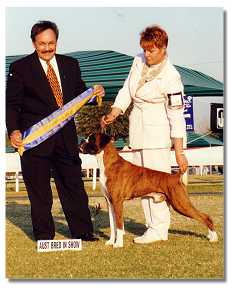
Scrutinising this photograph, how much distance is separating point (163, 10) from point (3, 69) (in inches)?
56.6

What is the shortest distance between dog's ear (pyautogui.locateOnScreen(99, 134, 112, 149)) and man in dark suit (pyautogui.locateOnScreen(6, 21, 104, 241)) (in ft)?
0.97

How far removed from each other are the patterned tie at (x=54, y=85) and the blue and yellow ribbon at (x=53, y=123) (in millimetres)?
69

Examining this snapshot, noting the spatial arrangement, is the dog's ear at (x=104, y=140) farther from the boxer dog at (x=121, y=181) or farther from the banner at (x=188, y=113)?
the banner at (x=188, y=113)

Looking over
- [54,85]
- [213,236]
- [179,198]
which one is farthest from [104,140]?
[213,236]

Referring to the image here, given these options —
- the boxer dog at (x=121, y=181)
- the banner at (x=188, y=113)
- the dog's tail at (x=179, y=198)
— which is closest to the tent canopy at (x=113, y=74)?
the banner at (x=188, y=113)

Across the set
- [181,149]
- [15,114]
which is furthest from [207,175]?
[15,114]

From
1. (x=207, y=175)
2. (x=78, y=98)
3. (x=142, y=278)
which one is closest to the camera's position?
(x=142, y=278)

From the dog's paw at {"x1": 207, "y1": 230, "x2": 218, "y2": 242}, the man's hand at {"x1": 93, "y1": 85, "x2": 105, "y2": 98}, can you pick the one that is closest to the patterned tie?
the man's hand at {"x1": 93, "y1": 85, "x2": 105, "y2": 98}

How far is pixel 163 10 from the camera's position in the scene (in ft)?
26.2

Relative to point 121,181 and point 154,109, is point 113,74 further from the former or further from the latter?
point 121,181

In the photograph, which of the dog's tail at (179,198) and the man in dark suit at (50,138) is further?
the dog's tail at (179,198)

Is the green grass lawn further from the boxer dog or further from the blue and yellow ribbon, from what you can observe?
the blue and yellow ribbon

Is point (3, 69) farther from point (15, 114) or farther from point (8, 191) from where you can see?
point (8, 191)

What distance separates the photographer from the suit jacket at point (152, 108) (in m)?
8.34
